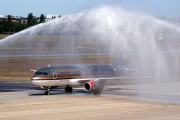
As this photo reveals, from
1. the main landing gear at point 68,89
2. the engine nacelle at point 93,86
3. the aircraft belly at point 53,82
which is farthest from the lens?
the main landing gear at point 68,89

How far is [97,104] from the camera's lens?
140ft

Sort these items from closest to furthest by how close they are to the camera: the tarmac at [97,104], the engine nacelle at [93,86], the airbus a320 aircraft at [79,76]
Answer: the tarmac at [97,104]
the engine nacelle at [93,86]
the airbus a320 aircraft at [79,76]

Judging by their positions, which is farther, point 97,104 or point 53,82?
point 53,82

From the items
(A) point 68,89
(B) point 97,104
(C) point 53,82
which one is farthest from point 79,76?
(B) point 97,104

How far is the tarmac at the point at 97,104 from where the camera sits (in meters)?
35.1

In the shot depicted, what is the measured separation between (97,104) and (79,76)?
1198 cm

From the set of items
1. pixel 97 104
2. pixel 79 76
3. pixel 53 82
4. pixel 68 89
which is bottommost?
pixel 97 104

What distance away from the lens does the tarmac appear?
115 ft

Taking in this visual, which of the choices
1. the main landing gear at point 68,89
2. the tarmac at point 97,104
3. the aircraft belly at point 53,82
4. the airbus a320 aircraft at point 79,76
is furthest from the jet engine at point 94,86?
the main landing gear at point 68,89

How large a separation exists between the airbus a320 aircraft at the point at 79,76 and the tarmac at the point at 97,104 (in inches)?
42.5

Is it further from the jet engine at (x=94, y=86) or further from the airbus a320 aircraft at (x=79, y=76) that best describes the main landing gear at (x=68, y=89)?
the jet engine at (x=94, y=86)

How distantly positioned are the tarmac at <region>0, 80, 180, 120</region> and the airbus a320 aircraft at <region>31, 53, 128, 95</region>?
108 centimetres

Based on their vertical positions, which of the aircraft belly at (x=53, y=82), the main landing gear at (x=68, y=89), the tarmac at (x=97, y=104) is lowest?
the tarmac at (x=97, y=104)

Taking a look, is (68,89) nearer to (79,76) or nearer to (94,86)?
(79,76)
